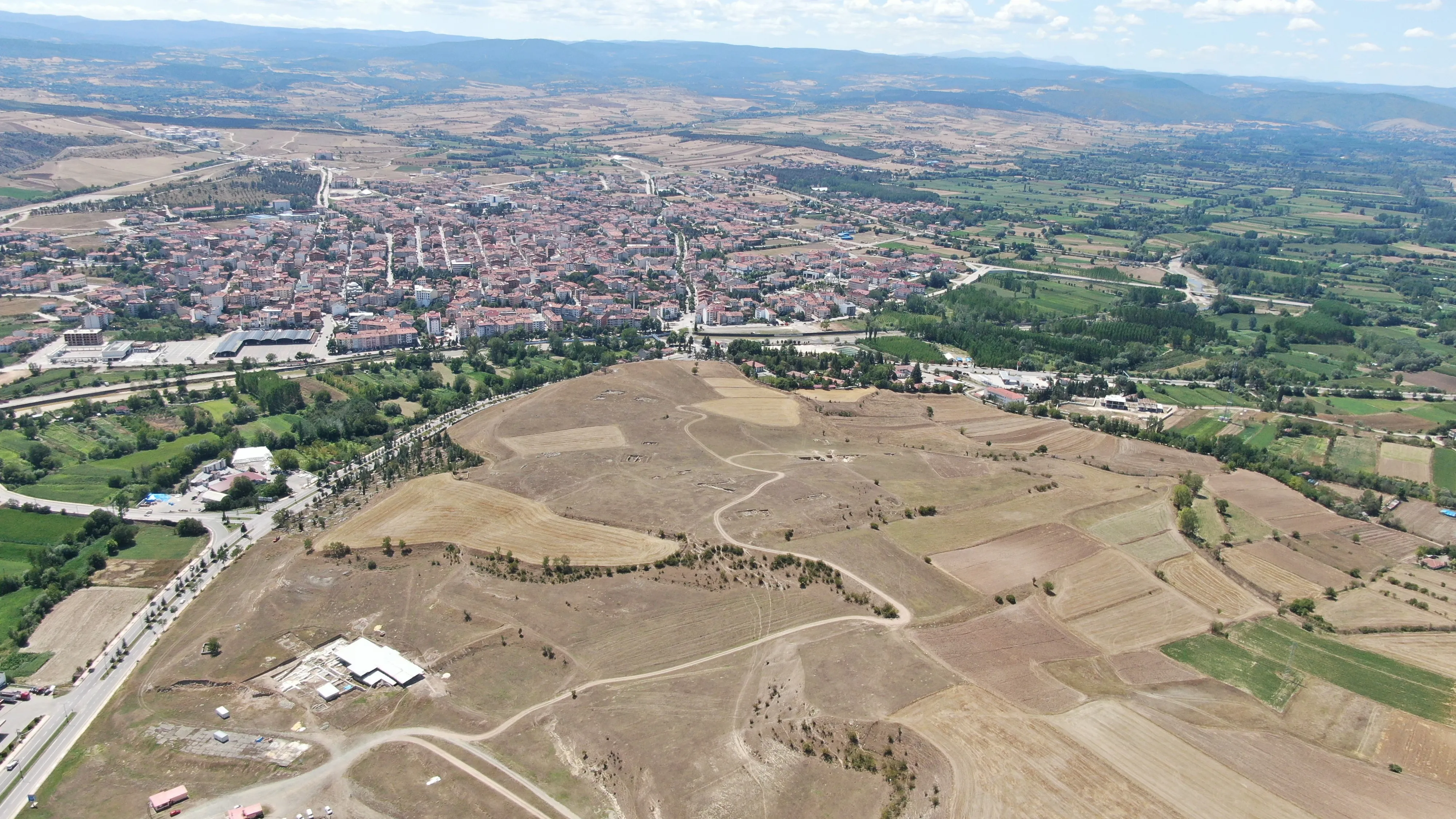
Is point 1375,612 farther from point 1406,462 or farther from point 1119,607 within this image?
point 1406,462

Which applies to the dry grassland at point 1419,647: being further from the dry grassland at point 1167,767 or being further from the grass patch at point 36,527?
the grass patch at point 36,527

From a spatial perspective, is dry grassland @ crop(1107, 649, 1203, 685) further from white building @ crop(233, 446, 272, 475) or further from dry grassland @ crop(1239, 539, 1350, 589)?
white building @ crop(233, 446, 272, 475)

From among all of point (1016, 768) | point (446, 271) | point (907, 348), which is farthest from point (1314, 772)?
point (446, 271)

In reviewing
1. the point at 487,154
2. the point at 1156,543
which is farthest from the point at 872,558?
the point at 487,154

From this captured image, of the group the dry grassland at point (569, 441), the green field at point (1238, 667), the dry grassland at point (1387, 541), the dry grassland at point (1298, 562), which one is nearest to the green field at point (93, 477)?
the dry grassland at point (569, 441)

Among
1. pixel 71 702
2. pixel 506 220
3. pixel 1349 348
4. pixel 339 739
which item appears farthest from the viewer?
pixel 506 220

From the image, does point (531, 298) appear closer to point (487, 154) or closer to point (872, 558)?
point (872, 558)
